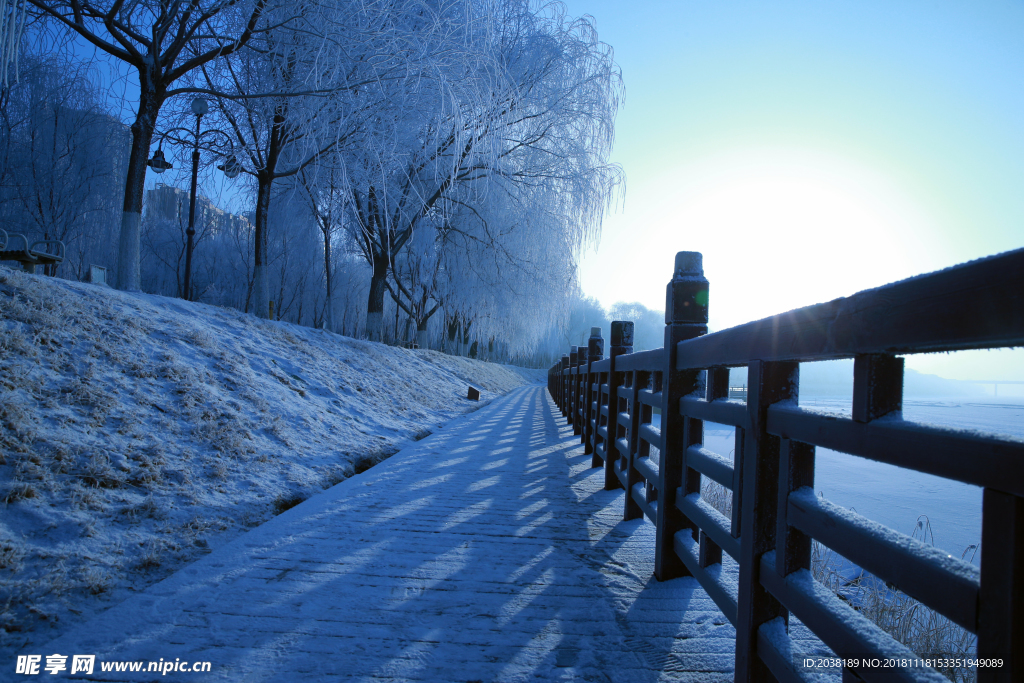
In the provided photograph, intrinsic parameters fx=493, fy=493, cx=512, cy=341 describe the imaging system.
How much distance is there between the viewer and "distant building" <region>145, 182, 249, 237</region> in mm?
21828

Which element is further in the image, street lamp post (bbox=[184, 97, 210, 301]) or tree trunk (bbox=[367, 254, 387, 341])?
tree trunk (bbox=[367, 254, 387, 341])

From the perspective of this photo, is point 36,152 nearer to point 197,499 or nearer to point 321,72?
point 321,72

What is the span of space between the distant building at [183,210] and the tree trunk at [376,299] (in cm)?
1193

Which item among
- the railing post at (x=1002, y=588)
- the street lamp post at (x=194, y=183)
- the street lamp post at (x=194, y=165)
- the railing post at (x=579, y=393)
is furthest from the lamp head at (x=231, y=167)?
the railing post at (x=1002, y=588)

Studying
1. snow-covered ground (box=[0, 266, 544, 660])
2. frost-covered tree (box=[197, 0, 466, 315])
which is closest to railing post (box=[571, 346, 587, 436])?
snow-covered ground (box=[0, 266, 544, 660])

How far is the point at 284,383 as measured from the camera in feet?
18.8

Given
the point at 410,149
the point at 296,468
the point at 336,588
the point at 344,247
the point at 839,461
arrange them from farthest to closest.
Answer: the point at 344,247, the point at 839,461, the point at 410,149, the point at 296,468, the point at 336,588

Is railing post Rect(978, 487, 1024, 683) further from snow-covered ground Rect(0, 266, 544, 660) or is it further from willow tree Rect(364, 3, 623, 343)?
willow tree Rect(364, 3, 623, 343)

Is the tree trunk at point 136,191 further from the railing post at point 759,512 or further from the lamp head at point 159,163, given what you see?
the railing post at point 759,512

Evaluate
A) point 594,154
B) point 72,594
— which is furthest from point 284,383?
point 594,154

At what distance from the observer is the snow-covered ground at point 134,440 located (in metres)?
2.12

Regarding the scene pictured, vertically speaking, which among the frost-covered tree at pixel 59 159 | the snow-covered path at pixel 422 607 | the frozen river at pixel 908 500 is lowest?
the frozen river at pixel 908 500

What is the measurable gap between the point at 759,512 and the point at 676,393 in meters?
0.92

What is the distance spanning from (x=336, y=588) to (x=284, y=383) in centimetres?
415
